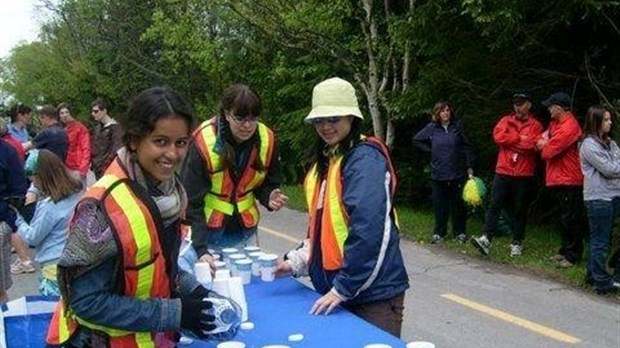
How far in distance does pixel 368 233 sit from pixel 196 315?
83 centimetres

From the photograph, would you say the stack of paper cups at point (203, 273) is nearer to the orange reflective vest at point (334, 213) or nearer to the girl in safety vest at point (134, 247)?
the orange reflective vest at point (334, 213)

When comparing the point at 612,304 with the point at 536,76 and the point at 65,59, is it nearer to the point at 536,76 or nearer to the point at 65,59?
the point at 536,76

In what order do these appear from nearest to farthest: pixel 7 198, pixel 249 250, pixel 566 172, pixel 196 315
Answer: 1. pixel 196 315
2. pixel 249 250
3. pixel 7 198
4. pixel 566 172

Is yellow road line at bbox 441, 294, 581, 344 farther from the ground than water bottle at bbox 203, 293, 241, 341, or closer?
closer

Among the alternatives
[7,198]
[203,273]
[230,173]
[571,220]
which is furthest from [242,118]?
[571,220]

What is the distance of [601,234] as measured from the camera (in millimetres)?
6477

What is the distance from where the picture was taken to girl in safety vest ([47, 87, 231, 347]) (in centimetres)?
207

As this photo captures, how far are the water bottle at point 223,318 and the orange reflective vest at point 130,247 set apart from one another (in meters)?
0.33

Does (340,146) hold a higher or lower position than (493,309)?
higher

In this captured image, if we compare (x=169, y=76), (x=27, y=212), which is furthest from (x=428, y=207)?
(x=169, y=76)

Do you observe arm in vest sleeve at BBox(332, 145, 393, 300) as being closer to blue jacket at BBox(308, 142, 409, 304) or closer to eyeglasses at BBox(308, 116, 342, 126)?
blue jacket at BBox(308, 142, 409, 304)

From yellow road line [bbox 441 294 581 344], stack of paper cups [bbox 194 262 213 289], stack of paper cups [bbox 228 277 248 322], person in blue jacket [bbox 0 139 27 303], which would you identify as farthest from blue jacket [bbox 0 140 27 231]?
yellow road line [bbox 441 294 581 344]

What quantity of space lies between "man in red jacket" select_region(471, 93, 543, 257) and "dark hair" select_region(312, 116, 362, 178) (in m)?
5.38

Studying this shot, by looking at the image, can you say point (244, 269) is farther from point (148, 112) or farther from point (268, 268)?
point (148, 112)
